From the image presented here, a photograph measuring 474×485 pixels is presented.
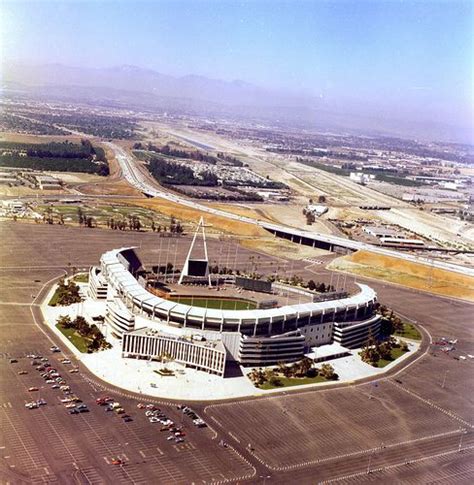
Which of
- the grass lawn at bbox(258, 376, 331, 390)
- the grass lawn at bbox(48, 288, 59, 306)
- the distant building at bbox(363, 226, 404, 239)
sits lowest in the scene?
the grass lawn at bbox(48, 288, 59, 306)

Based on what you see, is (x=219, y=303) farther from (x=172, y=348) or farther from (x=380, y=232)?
(x=380, y=232)

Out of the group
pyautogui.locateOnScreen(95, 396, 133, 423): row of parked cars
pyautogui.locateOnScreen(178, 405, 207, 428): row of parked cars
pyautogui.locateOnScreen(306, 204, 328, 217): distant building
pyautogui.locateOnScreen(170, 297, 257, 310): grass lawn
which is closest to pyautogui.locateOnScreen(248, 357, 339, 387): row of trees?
pyautogui.locateOnScreen(178, 405, 207, 428): row of parked cars

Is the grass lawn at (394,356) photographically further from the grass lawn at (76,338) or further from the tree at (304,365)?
the grass lawn at (76,338)

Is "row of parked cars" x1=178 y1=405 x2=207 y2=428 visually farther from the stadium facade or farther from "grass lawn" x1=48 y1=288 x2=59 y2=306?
"grass lawn" x1=48 y1=288 x2=59 y2=306

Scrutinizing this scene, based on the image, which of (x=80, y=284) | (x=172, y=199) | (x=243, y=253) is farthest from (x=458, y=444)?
(x=172, y=199)

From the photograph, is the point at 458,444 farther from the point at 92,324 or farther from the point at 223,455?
the point at 92,324

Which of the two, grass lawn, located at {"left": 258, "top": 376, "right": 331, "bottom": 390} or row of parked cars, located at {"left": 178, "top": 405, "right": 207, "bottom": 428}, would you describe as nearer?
row of parked cars, located at {"left": 178, "top": 405, "right": 207, "bottom": 428}

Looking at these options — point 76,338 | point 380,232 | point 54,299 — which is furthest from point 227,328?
point 380,232
